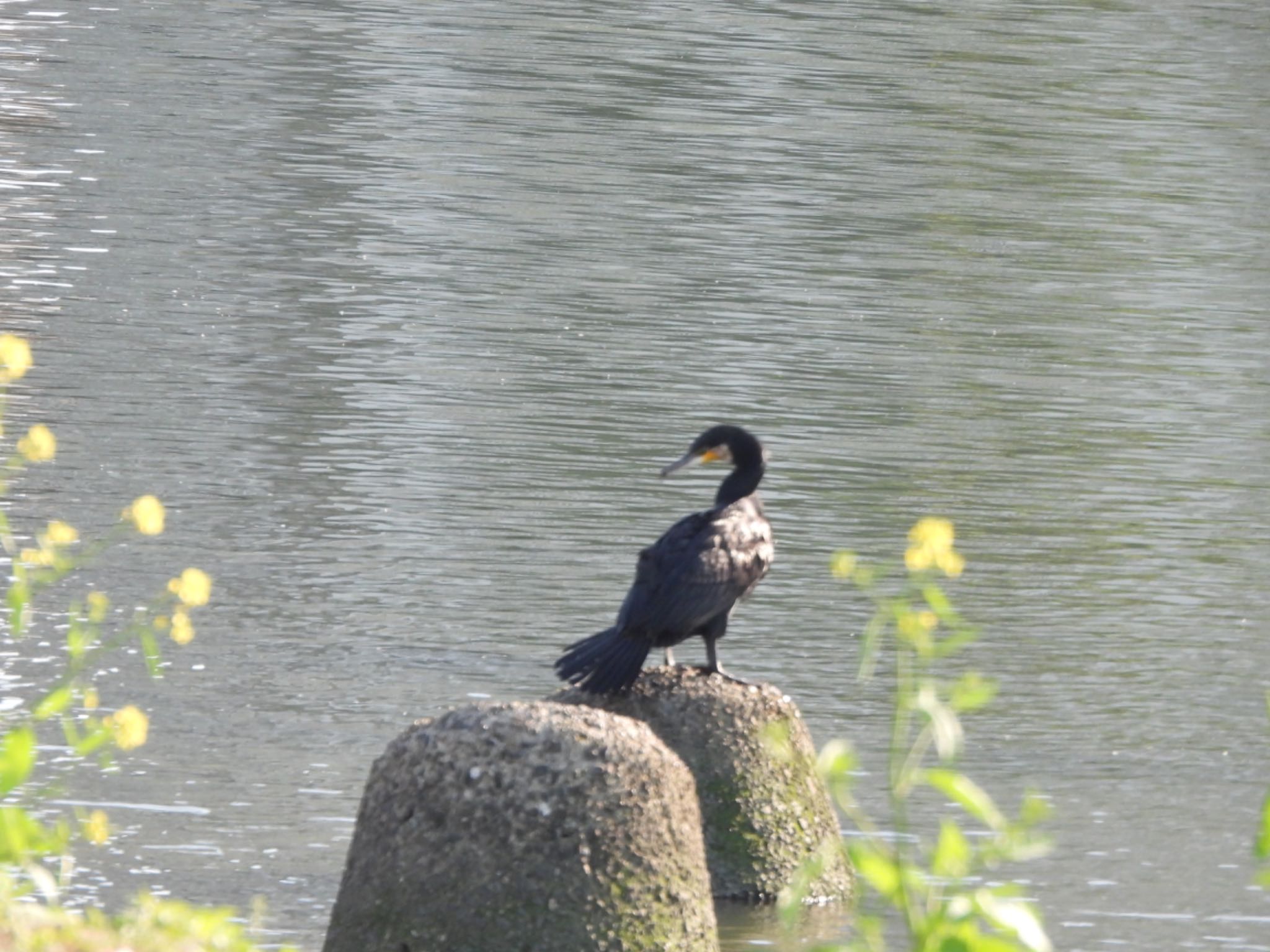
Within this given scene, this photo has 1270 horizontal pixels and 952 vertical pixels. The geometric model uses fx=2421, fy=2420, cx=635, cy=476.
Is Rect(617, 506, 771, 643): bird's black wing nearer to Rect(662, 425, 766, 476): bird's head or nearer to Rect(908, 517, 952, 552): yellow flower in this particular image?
Rect(662, 425, 766, 476): bird's head

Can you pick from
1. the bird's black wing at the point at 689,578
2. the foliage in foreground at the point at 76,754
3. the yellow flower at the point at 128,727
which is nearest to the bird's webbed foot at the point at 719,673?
the bird's black wing at the point at 689,578

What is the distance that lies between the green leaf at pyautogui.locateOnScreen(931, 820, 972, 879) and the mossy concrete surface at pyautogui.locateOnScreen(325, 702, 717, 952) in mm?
3003

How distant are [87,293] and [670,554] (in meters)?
9.43

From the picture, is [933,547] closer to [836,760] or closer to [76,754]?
[836,760]

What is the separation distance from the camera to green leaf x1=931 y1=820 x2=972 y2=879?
112 inches

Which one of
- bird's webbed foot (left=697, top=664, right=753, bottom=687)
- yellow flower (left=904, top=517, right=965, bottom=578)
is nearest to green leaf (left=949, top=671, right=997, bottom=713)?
yellow flower (left=904, top=517, right=965, bottom=578)

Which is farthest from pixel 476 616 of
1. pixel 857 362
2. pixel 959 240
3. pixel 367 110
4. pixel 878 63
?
pixel 878 63

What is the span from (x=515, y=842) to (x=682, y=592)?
137 cm

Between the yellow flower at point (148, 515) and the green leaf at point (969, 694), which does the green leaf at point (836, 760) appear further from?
the yellow flower at point (148, 515)

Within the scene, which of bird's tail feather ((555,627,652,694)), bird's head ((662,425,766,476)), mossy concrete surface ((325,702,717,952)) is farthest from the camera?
bird's head ((662,425,766,476))

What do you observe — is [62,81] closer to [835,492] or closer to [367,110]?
[367,110]

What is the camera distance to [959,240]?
65.0ft

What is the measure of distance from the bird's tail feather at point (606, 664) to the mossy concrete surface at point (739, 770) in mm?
87

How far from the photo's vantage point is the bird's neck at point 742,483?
7645 mm
